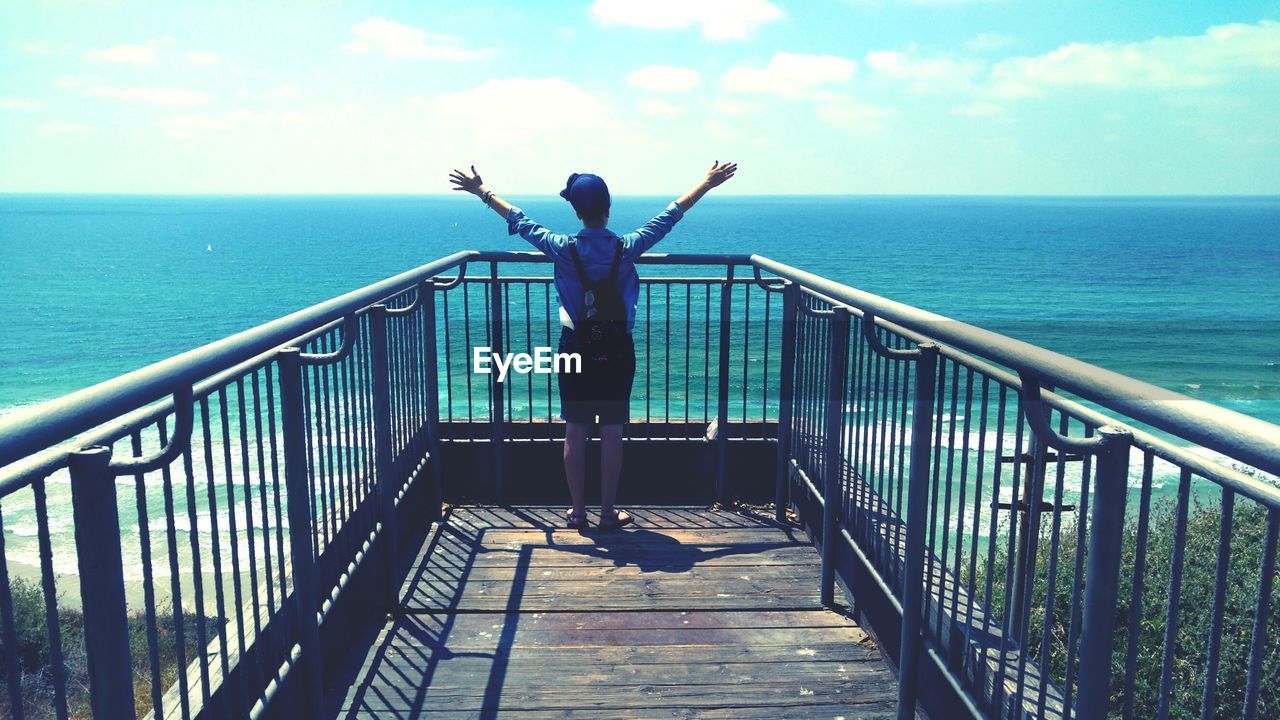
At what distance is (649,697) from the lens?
3.29 metres

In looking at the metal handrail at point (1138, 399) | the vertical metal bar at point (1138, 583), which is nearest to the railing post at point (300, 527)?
the metal handrail at point (1138, 399)

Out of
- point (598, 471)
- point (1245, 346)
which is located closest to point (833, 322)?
A: point (598, 471)

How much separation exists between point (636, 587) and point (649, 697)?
100 centimetres

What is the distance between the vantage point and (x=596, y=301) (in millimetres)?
4562

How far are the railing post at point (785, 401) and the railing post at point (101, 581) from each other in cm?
368

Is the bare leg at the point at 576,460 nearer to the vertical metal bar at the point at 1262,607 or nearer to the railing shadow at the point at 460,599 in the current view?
the railing shadow at the point at 460,599

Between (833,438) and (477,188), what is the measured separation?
2.35 m

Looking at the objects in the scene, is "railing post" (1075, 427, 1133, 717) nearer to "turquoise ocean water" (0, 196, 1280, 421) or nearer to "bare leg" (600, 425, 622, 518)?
"bare leg" (600, 425, 622, 518)

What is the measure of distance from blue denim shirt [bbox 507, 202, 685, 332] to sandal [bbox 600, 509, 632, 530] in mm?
1132

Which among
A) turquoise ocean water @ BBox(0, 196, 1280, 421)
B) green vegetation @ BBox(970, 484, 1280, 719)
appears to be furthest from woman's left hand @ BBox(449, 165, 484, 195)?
turquoise ocean water @ BBox(0, 196, 1280, 421)

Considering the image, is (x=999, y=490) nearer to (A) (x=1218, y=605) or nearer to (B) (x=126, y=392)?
(A) (x=1218, y=605)

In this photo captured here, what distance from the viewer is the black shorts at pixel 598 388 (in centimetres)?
471

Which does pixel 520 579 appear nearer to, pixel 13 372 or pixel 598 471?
pixel 598 471

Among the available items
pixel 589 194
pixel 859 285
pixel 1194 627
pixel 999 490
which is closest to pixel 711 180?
pixel 589 194
